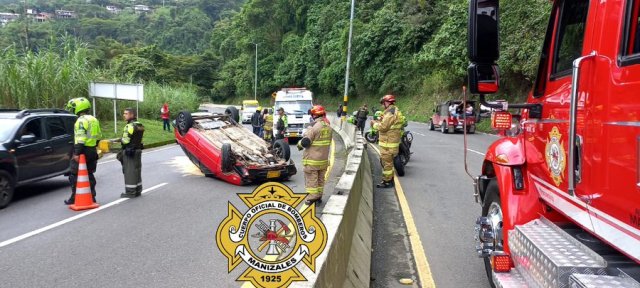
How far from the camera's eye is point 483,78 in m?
3.30

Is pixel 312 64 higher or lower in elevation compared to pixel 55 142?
higher

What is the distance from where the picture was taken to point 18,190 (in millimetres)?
9602

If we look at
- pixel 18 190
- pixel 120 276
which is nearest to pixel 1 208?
pixel 18 190

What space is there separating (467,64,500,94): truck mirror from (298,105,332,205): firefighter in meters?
4.57

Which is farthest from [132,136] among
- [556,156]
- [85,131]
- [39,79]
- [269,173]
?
[39,79]

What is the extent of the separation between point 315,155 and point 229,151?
9.43ft

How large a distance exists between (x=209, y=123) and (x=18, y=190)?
4278 mm

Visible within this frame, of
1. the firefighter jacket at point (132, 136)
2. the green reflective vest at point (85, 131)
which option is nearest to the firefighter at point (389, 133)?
the firefighter jacket at point (132, 136)

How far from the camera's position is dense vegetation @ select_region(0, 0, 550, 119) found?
24.4 metres

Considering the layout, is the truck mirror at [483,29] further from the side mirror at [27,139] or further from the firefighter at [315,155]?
the side mirror at [27,139]

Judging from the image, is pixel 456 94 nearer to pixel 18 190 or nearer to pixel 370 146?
pixel 370 146

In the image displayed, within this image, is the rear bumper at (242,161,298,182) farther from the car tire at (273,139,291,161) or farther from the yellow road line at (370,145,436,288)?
the yellow road line at (370,145,436,288)

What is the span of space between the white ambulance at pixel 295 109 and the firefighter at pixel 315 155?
12.3 meters

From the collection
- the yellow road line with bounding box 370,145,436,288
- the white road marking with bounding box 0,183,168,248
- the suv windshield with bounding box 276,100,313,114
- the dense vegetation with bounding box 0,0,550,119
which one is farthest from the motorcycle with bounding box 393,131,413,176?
the dense vegetation with bounding box 0,0,550,119
